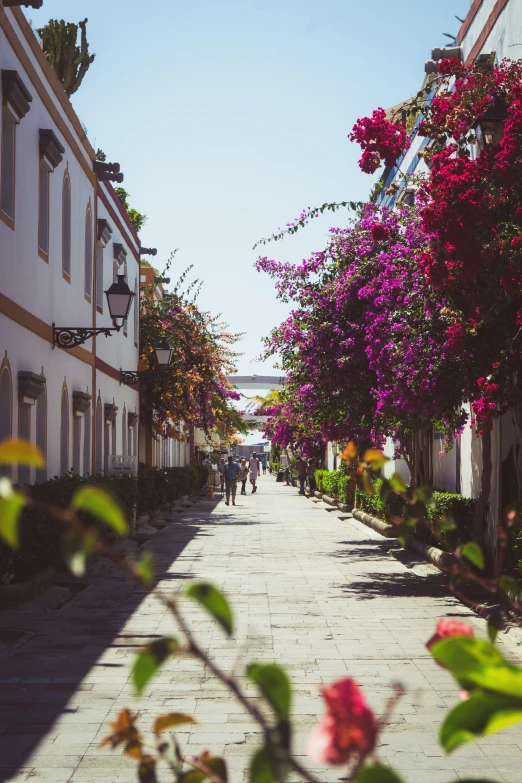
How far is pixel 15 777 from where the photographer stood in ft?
20.0

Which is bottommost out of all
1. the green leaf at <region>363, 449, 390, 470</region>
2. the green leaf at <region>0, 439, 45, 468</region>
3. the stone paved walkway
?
the stone paved walkway

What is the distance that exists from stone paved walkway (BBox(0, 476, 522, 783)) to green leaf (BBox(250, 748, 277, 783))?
411mm

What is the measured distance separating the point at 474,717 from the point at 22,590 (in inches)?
454

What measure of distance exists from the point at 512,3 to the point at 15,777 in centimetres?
1174

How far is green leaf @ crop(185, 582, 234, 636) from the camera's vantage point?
1524 mm

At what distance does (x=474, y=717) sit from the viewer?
1.61m

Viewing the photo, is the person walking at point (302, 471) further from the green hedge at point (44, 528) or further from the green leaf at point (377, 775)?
the green leaf at point (377, 775)

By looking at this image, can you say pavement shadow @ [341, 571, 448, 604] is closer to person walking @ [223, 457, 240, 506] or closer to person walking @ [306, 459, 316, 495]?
person walking @ [223, 457, 240, 506]

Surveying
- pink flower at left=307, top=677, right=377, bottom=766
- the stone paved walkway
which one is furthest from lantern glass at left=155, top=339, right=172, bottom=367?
pink flower at left=307, top=677, right=377, bottom=766

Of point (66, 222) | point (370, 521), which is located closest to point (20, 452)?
point (66, 222)

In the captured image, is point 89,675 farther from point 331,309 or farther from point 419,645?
point 331,309

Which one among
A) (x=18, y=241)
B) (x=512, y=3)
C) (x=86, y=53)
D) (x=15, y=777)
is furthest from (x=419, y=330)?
(x=86, y=53)

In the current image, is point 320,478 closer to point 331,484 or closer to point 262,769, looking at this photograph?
point 331,484

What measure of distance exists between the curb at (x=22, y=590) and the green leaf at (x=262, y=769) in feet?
37.3
